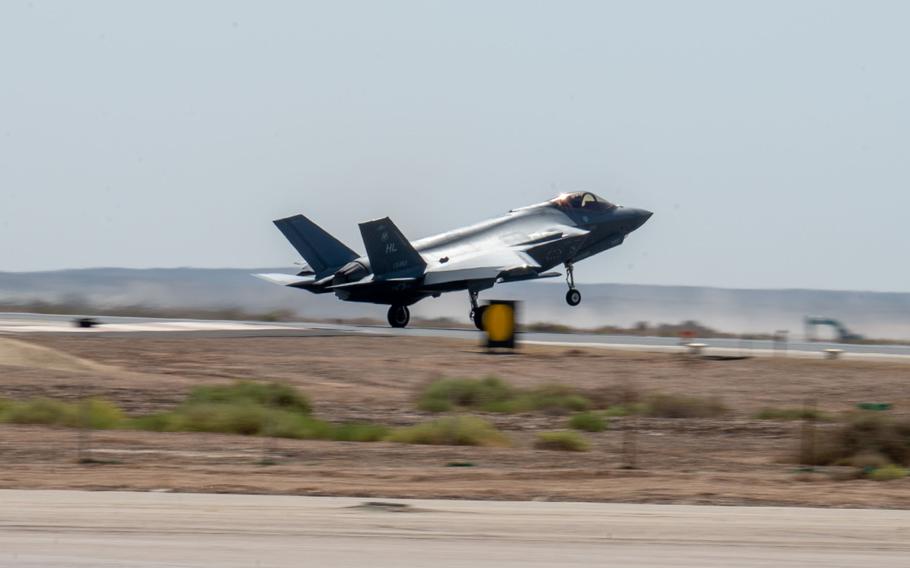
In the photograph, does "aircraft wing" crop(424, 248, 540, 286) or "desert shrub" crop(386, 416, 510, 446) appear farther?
"aircraft wing" crop(424, 248, 540, 286)

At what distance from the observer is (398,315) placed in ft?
164

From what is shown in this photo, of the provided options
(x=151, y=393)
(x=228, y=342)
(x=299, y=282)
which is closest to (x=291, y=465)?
(x=151, y=393)

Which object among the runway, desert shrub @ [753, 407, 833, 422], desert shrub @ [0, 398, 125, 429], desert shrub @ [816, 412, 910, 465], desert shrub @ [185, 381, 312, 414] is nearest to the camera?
desert shrub @ [816, 412, 910, 465]

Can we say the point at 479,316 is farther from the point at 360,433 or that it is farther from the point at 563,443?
the point at 563,443

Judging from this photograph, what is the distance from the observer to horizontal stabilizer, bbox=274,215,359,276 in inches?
1845

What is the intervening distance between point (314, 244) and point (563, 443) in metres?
26.0

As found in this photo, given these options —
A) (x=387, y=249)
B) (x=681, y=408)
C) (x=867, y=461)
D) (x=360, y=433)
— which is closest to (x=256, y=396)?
(x=360, y=433)

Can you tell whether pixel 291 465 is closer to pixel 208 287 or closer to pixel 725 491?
pixel 725 491

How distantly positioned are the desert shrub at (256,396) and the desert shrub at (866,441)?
33.8 feet

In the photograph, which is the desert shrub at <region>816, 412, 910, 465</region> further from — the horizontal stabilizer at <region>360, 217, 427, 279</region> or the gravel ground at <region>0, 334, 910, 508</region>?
the horizontal stabilizer at <region>360, 217, 427, 279</region>

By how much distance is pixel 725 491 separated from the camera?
55.6ft

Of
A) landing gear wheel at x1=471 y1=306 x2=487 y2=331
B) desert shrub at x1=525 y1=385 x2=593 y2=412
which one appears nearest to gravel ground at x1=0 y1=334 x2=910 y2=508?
desert shrub at x1=525 y1=385 x2=593 y2=412

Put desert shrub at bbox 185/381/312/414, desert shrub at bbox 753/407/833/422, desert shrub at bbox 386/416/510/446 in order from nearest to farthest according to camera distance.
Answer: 1. desert shrub at bbox 386/416/510/446
2. desert shrub at bbox 753/407/833/422
3. desert shrub at bbox 185/381/312/414

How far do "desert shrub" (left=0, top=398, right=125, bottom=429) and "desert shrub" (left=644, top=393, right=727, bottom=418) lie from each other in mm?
10660
